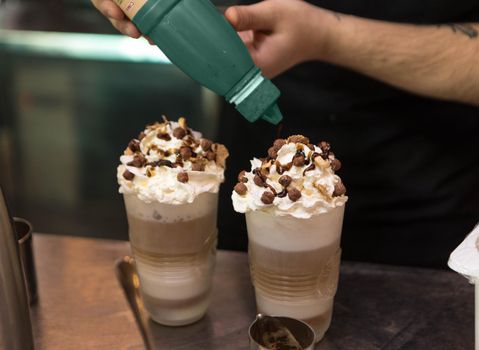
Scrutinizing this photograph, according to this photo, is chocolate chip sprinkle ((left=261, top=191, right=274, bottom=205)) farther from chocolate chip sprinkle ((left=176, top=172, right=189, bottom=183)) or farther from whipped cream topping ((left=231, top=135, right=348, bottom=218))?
chocolate chip sprinkle ((left=176, top=172, right=189, bottom=183))

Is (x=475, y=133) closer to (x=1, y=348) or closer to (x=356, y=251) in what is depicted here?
(x=356, y=251)

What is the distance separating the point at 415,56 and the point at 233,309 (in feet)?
2.52

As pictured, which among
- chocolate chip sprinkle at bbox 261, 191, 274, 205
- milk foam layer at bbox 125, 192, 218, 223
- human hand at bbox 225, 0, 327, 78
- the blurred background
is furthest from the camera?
the blurred background

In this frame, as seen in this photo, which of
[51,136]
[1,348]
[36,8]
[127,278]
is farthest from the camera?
[51,136]

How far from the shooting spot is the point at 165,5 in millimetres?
1180

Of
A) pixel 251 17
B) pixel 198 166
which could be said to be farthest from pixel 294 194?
pixel 251 17

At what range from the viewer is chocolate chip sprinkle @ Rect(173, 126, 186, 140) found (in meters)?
1.29

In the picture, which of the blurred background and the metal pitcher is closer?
the metal pitcher

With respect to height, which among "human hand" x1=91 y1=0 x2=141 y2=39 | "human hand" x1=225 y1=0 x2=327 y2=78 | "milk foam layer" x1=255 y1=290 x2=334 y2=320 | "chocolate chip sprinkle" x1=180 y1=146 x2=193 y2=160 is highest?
"human hand" x1=91 y1=0 x2=141 y2=39

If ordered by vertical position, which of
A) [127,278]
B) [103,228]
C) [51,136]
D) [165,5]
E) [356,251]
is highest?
[165,5]

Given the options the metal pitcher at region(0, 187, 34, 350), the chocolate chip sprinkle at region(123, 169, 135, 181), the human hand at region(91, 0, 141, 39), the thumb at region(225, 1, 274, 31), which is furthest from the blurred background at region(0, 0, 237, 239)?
the metal pitcher at region(0, 187, 34, 350)

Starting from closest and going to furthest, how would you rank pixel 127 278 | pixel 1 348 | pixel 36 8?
pixel 1 348
pixel 127 278
pixel 36 8

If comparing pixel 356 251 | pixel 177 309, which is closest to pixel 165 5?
pixel 177 309

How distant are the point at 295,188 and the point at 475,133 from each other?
0.89 meters
